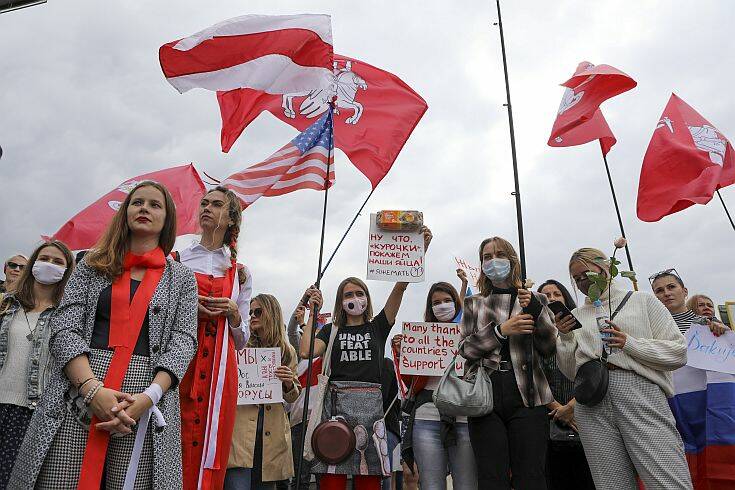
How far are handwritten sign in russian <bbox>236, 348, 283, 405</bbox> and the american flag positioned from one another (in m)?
1.76

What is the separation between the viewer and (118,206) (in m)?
8.38

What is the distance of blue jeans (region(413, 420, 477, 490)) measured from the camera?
4.52 m

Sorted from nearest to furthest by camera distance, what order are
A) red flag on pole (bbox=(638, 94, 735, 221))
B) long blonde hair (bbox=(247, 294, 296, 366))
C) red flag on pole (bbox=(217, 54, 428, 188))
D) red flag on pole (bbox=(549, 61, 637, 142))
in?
1. long blonde hair (bbox=(247, 294, 296, 366))
2. red flag on pole (bbox=(217, 54, 428, 188))
3. red flag on pole (bbox=(549, 61, 637, 142))
4. red flag on pole (bbox=(638, 94, 735, 221))

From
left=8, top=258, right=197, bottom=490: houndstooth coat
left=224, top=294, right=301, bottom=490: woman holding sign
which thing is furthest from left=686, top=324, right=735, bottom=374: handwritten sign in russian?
left=8, top=258, right=197, bottom=490: houndstooth coat

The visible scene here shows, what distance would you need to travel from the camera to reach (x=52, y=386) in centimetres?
275

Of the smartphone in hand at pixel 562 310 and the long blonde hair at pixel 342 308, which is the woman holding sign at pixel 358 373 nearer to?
the long blonde hair at pixel 342 308

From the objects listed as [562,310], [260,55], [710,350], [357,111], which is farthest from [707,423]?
[260,55]

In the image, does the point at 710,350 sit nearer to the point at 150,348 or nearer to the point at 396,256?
the point at 396,256

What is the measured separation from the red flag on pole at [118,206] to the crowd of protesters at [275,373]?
1.99m

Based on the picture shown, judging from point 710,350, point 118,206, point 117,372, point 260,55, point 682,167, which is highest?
point 260,55

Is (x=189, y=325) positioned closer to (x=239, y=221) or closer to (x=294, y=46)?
(x=239, y=221)

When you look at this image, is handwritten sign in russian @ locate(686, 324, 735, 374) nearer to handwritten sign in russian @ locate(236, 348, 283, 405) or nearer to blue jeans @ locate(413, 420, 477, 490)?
blue jeans @ locate(413, 420, 477, 490)

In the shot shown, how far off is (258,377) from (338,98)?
315 centimetres

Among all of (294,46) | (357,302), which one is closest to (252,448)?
(357,302)
